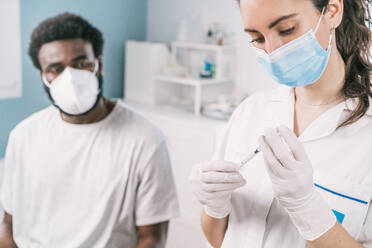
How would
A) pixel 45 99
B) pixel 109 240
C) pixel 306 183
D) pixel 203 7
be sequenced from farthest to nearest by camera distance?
pixel 203 7, pixel 45 99, pixel 109 240, pixel 306 183

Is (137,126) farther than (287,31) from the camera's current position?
Yes

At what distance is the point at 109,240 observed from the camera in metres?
1.42

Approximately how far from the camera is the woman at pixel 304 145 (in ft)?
2.79

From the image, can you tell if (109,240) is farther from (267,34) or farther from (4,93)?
(4,93)

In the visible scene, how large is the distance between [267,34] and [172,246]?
83.3 inches

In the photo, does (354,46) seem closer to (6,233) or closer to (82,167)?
(82,167)

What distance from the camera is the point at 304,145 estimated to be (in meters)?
0.98

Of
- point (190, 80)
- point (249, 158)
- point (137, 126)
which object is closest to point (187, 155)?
point (190, 80)

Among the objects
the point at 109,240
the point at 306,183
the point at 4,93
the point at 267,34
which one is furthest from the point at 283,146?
the point at 4,93

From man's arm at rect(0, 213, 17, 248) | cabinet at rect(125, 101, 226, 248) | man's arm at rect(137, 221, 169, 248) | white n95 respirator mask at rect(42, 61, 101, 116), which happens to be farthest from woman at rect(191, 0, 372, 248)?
cabinet at rect(125, 101, 226, 248)

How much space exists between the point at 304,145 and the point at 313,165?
0.17 ft

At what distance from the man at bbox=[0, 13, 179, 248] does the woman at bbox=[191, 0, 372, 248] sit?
1.38 ft

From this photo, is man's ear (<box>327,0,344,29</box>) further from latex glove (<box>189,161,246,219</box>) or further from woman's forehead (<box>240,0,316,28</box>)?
latex glove (<box>189,161,246,219</box>)

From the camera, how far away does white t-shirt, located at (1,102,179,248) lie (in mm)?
1441
